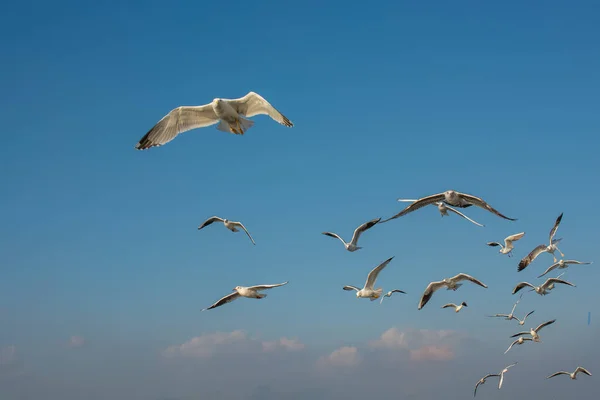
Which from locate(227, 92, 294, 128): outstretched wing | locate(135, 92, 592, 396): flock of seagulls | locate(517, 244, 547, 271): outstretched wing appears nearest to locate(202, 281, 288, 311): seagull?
locate(135, 92, 592, 396): flock of seagulls

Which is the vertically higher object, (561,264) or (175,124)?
(175,124)

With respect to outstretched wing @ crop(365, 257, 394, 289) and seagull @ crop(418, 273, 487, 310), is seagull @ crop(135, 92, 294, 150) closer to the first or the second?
outstretched wing @ crop(365, 257, 394, 289)

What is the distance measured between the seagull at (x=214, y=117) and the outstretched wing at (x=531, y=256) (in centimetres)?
1363

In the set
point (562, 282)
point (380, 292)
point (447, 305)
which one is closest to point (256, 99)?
point (380, 292)

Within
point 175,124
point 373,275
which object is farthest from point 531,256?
point 175,124

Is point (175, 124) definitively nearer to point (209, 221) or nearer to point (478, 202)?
point (209, 221)

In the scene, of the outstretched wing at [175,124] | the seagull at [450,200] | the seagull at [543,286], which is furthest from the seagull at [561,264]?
the outstretched wing at [175,124]

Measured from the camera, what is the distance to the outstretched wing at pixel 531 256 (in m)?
33.0

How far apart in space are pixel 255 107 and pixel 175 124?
3798 mm

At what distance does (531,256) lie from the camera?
1331 inches

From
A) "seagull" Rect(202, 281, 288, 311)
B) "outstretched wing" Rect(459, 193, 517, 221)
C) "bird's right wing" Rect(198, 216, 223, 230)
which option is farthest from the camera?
"bird's right wing" Rect(198, 216, 223, 230)

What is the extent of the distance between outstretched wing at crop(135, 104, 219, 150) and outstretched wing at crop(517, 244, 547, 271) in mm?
16316

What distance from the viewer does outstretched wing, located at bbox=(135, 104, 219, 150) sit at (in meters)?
28.2

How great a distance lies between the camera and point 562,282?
3528 centimetres
